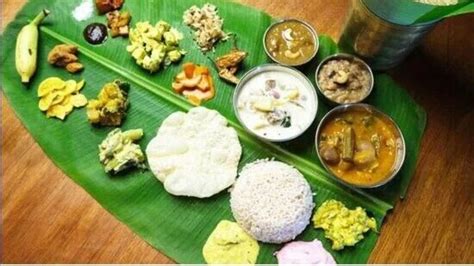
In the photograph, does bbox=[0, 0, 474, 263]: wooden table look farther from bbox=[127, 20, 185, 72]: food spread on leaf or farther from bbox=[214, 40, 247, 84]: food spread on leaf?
bbox=[214, 40, 247, 84]: food spread on leaf

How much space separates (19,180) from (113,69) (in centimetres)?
61

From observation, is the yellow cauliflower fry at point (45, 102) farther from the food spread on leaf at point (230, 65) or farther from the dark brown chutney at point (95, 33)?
the food spread on leaf at point (230, 65)

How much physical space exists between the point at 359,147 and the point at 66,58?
1.31m

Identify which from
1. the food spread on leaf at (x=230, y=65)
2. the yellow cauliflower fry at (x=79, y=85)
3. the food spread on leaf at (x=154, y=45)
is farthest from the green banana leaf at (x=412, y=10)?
the yellow cauliflower fry at (x=79, y=85)

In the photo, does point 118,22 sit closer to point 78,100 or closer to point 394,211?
point 78,100

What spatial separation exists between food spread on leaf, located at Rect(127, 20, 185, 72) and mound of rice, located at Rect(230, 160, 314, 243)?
623 mm

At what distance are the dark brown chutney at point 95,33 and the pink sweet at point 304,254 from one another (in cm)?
122

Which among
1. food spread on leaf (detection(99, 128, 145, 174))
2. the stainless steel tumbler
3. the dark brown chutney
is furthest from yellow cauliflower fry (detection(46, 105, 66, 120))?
the stainless steel tumbler

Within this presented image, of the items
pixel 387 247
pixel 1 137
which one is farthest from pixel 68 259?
pixel 387 247

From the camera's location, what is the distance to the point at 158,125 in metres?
2.25

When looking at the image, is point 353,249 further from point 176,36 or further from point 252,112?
point 176,36

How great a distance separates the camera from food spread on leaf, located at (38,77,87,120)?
226cm

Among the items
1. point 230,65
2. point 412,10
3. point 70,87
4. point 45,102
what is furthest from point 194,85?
point 412,10

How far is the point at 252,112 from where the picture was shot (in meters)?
2.22
